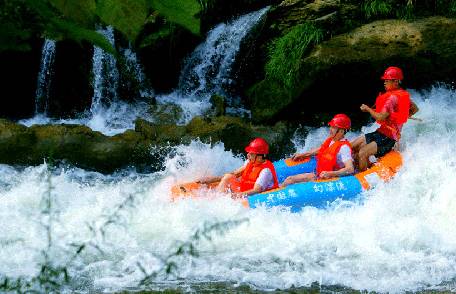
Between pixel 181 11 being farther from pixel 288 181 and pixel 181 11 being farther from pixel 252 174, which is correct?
pixel 288 181

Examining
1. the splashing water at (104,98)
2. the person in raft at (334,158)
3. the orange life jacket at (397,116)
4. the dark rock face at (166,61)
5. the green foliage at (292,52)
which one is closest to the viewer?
the person in raft at (334,158)

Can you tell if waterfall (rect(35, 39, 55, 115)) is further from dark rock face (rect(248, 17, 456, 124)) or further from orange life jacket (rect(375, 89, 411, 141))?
orange life jacket (rect(375, 89, 411, 141))

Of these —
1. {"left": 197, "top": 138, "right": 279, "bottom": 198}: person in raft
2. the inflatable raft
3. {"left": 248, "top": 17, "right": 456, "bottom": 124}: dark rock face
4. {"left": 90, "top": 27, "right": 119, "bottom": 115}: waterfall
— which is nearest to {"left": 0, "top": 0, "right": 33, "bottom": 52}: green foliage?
the inflatable raft

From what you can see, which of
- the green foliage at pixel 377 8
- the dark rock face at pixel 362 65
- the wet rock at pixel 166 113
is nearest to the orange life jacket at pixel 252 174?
the dark rock face at pixel 362 65

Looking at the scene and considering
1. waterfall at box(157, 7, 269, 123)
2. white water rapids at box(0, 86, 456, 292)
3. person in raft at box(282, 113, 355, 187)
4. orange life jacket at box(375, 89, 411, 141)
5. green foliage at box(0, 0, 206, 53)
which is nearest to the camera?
green foliage at box(0, 0, 206, 53)

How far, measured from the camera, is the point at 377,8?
32.0 feet

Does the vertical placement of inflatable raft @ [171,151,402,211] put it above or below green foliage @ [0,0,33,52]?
above

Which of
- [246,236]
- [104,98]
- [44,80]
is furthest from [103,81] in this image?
[246,236]

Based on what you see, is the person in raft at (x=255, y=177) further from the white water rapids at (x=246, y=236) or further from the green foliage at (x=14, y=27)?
the green foliage at (x=14, y=27)

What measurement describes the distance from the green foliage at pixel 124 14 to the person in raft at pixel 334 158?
615cm

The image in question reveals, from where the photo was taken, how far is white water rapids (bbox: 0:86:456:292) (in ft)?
15.2

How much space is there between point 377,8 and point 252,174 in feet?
14.5

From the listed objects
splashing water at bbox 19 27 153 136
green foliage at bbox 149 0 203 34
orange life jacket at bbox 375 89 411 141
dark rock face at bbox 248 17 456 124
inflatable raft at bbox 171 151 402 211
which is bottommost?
green foliage at bbox 149 0 203 34

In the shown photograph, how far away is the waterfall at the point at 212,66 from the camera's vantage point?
11555 mm
